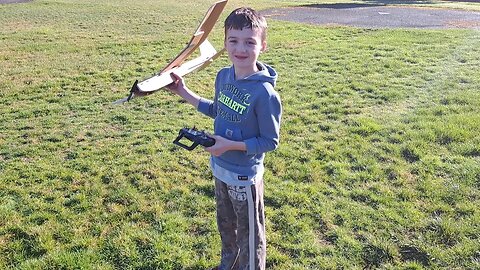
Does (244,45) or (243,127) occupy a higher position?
(244,45)

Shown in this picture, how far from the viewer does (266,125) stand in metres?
2.46

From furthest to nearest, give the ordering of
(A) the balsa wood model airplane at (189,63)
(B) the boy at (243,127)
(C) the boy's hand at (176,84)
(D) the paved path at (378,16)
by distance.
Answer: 1. (D) the paved path at (378,16)
2. (C) the boy's hand at (176,84)
3. (B) the boy at (243,127)
4. (A) the balsa wood model airplane at (189,63)

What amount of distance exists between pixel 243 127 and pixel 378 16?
15053 millimetres

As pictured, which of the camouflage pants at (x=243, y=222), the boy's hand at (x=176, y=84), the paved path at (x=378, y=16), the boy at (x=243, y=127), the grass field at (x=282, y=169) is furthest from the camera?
the paved path at (x=378, y=16)

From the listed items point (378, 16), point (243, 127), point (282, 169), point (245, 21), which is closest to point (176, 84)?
point (243, 127)

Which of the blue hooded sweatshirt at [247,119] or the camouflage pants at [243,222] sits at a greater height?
the blue hooded sweatshirt at [247,119]

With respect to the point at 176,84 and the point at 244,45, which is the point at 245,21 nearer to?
the point at 244,45

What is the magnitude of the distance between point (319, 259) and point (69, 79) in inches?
253

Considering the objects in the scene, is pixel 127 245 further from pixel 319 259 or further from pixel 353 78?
pixel 353 78

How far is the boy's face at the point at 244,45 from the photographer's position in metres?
2.36

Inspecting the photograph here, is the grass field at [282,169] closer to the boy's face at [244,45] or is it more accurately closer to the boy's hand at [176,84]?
the boy's hand at [176,84]

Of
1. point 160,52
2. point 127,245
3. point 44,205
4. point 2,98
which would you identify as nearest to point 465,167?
point 127,245

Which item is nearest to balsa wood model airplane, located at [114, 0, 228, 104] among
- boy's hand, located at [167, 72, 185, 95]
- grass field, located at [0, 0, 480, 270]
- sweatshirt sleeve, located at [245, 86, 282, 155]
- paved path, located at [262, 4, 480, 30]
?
boy's hand, located at [167, 72, 185, 95]

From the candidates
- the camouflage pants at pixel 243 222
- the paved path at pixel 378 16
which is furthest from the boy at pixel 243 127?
the paved path at pixel 378 16
